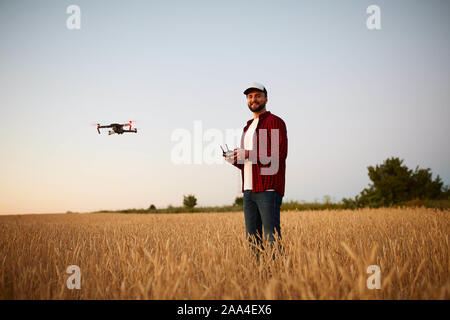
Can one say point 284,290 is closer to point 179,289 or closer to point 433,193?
point 179,289

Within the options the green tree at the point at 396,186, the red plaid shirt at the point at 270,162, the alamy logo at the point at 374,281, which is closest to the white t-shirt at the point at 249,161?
the red plaid shirt at the point at 270,162

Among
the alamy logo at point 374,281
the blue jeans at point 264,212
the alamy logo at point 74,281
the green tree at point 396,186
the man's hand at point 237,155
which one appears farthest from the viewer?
the green tree at point 396,186

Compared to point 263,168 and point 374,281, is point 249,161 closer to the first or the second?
point 263,168

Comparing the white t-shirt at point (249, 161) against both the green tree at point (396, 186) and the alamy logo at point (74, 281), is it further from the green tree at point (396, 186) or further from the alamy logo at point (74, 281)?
the green tree at point (396, 186)

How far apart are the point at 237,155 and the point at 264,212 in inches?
33.8

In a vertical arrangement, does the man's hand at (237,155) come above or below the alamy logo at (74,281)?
above

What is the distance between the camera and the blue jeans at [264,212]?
3.87 m

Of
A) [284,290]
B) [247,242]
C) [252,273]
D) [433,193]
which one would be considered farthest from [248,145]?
[433,193]

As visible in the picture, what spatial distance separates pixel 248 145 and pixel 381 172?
21.7m

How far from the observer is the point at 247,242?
4.25m

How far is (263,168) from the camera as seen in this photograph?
12.9 ft

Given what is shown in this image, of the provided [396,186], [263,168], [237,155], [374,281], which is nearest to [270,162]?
[263,168]

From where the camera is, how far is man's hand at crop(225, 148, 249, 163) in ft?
12.3
